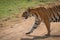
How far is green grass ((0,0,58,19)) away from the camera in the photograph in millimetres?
5369

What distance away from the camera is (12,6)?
6.09m

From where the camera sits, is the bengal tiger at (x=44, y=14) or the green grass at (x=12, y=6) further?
the green grass at (x=12, y=6)

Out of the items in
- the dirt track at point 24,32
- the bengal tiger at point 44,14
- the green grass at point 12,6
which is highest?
the green grass at point 12,6

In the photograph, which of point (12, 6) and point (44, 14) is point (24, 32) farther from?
point (12, 6)

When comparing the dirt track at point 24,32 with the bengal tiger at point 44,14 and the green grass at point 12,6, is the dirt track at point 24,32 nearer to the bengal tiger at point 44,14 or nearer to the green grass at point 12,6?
A: the bengal tiger at point 44,14

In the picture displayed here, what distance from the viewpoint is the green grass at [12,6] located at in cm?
537

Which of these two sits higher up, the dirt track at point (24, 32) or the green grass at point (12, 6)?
the green grass at point (12, 6)

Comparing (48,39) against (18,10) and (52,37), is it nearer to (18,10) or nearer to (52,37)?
(52,37)

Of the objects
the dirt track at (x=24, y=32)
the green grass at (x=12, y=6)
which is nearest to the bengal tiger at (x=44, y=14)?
the dirt track at (x=24, y=32)

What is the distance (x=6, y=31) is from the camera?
12.5 feet

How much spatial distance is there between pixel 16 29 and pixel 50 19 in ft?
2.79

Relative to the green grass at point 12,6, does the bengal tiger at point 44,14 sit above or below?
below

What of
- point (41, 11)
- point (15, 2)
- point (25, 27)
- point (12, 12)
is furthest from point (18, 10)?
point (41, 11)

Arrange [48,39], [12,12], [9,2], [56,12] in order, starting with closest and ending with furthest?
[48,39] < [56,12] < [12,12] < [9,2]
